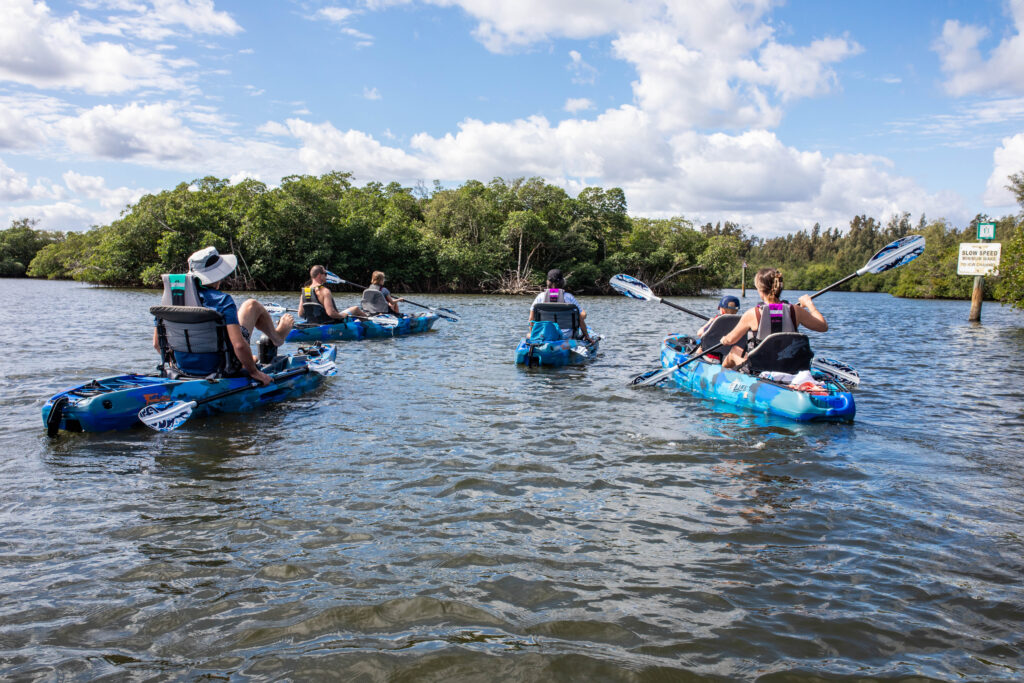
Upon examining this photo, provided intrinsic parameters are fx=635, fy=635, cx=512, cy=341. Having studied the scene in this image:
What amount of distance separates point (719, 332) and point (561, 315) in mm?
3463

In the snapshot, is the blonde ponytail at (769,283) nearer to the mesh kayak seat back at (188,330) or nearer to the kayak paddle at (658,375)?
the kayak paddle at (658,375)

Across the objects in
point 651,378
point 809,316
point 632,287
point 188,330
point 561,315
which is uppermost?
point 632,287

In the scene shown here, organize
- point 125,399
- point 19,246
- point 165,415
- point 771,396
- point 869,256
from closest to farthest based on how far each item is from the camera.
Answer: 1. point 125,399
2. point 165,415
3. point 771,396
4. point 19,246
5. point 869,256

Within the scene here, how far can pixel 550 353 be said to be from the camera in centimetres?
1195

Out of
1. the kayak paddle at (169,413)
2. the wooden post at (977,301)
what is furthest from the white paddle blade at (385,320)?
the wooden post at (977,301)

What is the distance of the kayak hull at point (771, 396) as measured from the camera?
768 cm

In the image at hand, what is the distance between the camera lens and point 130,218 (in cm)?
4497

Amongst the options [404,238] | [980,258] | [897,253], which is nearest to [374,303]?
[897,253]

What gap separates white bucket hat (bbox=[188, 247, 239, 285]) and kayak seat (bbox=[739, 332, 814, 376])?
6.46m

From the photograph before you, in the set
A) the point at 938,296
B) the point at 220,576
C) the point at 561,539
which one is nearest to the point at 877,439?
the point at 561,539

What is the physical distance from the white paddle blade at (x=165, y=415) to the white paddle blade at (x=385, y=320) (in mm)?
9477

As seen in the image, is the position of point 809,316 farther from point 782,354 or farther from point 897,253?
point 897,253

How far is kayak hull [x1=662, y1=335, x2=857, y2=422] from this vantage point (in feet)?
25.2

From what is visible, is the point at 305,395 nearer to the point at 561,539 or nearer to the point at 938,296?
the point at 561,539
